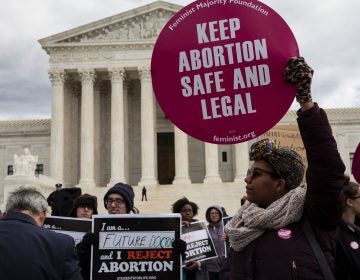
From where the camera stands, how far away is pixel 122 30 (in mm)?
47594

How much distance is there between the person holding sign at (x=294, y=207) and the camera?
2.91 metres

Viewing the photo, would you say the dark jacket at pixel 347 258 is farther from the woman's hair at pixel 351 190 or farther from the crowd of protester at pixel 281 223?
the woman's hair at pixel 351 190

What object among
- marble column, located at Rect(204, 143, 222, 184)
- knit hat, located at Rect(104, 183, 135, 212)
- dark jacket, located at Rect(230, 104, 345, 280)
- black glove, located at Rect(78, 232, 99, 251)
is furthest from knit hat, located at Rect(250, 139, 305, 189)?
marble column, located at Rect(204, 143, 222, 184)

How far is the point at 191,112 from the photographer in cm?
399

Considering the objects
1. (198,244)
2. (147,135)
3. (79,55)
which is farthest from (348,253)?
(79,55)

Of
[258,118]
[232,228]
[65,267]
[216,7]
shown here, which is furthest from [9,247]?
[216,7]

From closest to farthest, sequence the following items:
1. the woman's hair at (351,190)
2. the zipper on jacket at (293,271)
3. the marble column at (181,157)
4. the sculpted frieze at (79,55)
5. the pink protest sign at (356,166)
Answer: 1. the zipper on jacket at (293,271)
2. the woman's hair at (351,190)
3. the pink protest sign at (356,166)
4. the marble column at (181,157)
5. the sculpted frieze at (79,55)

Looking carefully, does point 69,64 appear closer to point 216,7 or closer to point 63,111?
point 63,111

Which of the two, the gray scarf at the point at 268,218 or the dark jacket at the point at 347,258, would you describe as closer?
the gray scarf at the point at 268,218

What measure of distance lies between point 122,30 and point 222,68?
148 ft

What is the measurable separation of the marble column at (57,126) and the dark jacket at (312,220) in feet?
141

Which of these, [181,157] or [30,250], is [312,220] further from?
[181,157]

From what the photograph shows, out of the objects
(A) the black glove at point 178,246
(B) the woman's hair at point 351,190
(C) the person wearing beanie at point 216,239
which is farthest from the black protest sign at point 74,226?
(C) the person wearing beanie at point 216,239

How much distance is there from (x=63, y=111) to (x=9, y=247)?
144ft
